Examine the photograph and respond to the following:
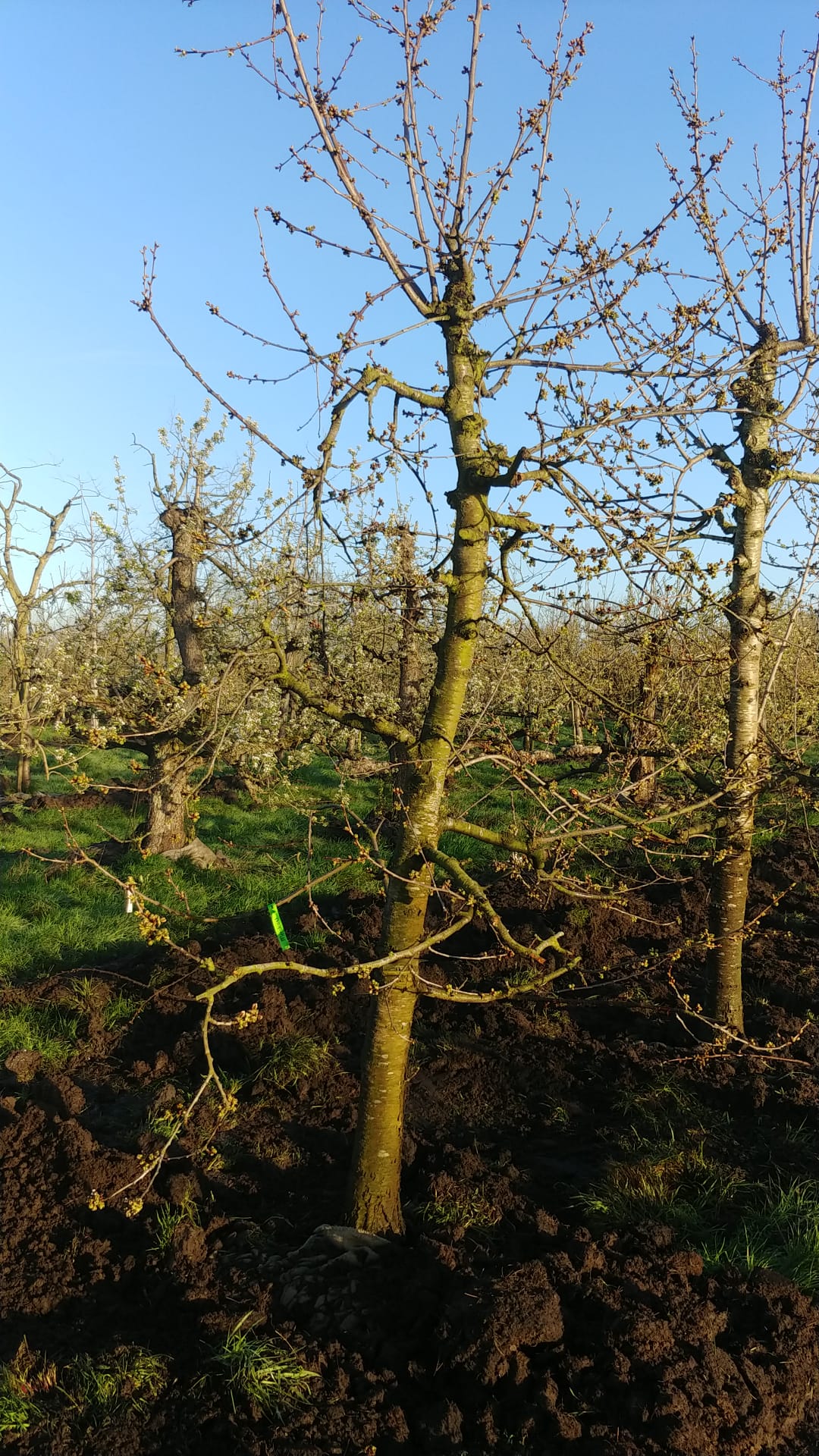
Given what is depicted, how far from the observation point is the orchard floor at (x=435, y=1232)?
2861 millimetres

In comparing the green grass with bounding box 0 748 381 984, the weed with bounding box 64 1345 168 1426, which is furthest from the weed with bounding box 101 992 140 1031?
the weed with bounding box 64 1345 168 1426

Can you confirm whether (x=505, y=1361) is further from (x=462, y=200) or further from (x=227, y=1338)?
(x=462, y=200)

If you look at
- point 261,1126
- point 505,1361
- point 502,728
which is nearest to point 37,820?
point 261,1126

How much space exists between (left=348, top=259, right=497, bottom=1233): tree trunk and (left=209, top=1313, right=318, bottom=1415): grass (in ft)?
2.15

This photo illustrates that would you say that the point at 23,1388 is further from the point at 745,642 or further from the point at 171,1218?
the point at 745,642

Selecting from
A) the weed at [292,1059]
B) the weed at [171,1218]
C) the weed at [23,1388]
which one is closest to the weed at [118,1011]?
the weed at [292,1059]

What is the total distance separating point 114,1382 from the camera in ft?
10.1

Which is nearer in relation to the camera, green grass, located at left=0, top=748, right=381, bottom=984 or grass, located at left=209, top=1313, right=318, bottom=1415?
grass, located at left=209, top=1313, right=318, bottom=1415

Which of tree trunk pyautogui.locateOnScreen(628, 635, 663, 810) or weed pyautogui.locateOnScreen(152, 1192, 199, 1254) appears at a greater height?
tree trunk pyautogui.locateOnScreen(628, 635, 663, 810)

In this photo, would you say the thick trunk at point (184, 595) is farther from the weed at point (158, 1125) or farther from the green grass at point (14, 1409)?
the green grass at point (14, 1409)

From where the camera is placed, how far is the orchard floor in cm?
286

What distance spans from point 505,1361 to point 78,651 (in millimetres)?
9627

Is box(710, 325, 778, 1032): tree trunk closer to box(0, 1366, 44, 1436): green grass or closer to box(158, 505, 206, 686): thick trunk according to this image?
box(0, 1366, 44, 1436): green grass

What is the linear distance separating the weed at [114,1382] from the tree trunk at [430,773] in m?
0.91
